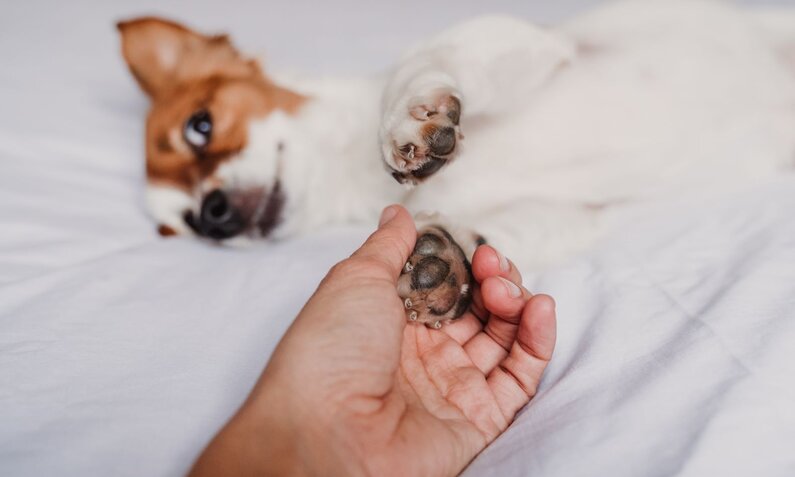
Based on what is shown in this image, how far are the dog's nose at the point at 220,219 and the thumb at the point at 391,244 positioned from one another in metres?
0.65

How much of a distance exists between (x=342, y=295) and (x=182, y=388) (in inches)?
→ 11.6

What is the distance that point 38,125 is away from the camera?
180 cm

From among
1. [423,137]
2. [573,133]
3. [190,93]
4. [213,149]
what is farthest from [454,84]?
[190,93]

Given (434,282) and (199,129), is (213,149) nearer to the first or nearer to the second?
(199,129)

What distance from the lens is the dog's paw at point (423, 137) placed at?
990 millimetres

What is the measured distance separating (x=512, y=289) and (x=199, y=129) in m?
1.04

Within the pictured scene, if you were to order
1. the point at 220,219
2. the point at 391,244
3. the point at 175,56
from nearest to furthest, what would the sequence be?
the point at 391,244 < the point at 220,219 < the point at 175,56

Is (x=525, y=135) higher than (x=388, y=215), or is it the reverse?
(x=525, y=135)

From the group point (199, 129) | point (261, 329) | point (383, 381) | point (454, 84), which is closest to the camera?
point (383, 381)

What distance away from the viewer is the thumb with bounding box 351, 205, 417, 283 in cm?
89

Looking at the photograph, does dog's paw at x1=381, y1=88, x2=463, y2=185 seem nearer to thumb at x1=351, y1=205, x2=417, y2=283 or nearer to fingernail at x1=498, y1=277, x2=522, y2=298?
thumb at x1=351, y1=205, x2=417, y2=283

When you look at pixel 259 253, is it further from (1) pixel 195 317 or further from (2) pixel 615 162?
(2) pixel 615 162

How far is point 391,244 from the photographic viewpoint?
3.02ft

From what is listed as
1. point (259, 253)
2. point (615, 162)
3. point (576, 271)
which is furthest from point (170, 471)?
point (615, 162)
